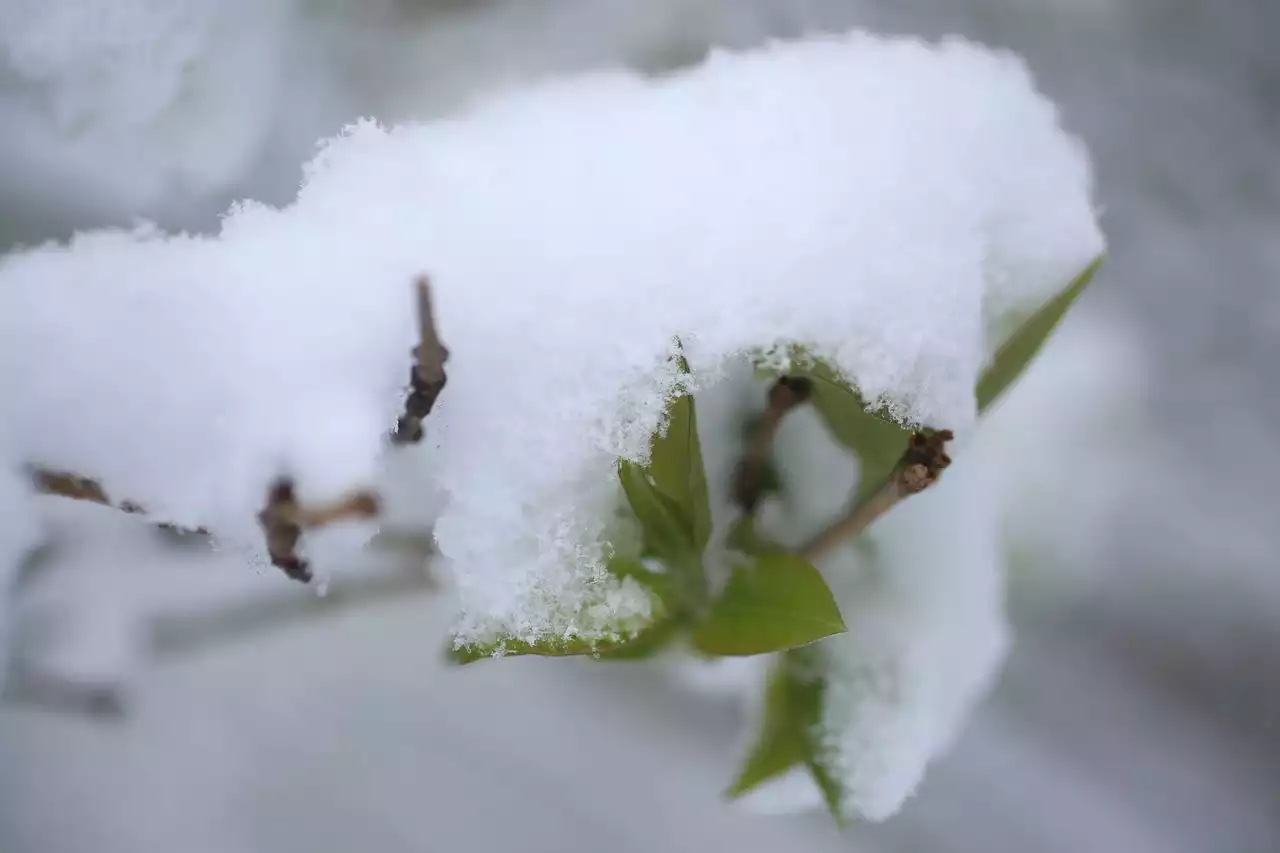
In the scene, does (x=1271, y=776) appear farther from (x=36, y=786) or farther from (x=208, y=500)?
(x=36, y=786)

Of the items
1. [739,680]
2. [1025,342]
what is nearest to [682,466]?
[1025,342]

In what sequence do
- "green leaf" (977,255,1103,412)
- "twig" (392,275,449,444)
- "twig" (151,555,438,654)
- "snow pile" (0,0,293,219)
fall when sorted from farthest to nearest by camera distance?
"twig" (151,555,438,654), "snow pile" (0,0,293,219), "green leaf" (977,255,1103,412), "twig" (392,275,449,444)

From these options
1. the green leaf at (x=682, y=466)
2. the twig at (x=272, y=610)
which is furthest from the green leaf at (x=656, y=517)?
the twig at (x=272, y=610)

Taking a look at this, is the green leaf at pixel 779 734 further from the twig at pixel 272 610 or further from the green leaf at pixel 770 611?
the twig at pixel 272 610

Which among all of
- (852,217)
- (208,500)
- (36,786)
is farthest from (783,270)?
(36,786)

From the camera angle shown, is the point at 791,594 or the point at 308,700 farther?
the point at 308,700

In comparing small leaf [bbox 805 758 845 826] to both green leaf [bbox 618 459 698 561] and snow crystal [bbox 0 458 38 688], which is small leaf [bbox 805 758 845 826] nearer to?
green leaf [bbox 618 459 698 561]

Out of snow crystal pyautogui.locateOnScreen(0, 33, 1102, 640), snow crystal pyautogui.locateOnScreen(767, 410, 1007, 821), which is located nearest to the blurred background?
snow crystal pyautogui.locateOnScreen(767, 410, 1007, 821)

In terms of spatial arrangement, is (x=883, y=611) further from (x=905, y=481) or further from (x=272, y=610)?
(x=272, y=610)
